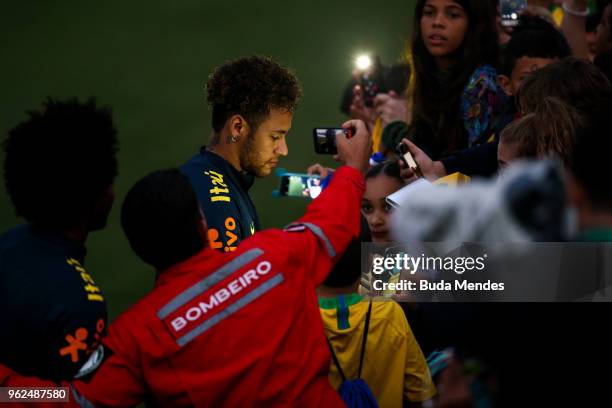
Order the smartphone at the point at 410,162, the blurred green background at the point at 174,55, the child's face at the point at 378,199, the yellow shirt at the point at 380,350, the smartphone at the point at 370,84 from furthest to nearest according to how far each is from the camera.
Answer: the blurred green background at the point at 174,55 → the smartphone at the point at 370,84 → the child's face at the point at 378,199 → the smartphone at the point at 410,162 → the yellow shirt at the point at 380,350

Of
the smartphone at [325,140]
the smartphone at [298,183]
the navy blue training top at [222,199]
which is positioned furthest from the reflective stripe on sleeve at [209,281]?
the smartphone at [298,183]

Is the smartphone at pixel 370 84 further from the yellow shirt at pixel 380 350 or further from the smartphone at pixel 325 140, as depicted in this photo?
the yellow shirt at pixel 380 350

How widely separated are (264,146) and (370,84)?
2.01 meters

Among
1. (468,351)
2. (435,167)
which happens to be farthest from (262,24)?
(468,351)

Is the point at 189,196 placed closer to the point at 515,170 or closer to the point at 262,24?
the point at 515,170

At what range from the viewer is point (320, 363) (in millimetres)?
1970

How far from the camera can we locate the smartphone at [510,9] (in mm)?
3828

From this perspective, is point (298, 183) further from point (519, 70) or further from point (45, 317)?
point (45, 317)

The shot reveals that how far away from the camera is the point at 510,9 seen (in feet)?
12.7

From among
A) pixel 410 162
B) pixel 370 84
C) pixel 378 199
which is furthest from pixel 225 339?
pixel 370 84

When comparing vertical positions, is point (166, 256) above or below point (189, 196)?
below

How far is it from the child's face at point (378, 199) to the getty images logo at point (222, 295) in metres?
1.33

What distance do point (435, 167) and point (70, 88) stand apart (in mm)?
3754

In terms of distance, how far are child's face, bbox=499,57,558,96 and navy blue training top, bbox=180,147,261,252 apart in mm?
1227
